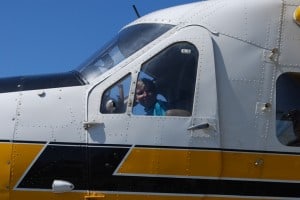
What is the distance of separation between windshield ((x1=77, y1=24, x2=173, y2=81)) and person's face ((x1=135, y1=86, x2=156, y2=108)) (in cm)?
45

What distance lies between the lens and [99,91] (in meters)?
6.20

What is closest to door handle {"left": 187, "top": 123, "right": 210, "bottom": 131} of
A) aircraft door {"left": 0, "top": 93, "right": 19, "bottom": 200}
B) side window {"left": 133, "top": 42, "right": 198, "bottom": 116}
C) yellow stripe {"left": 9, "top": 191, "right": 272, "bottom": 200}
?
side window {"left": 133, "top": 42, "right": 198, "bottom": 116}

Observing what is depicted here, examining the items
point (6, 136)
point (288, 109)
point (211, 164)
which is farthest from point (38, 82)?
point (288, 109)

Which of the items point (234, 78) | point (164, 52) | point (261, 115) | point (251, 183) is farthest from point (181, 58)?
point (251, 183)

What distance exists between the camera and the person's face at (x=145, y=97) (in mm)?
6211

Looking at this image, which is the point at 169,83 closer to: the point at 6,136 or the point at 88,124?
the point at 88,124

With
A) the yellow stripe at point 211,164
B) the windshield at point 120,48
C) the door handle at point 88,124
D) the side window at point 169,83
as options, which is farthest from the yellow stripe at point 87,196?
the windshield at point 120,48

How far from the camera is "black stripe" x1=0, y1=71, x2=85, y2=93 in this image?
6172 mm

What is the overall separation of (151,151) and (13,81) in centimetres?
172

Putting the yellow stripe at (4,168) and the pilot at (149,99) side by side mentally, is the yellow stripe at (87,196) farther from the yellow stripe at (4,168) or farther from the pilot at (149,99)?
the pilot at (149,99)

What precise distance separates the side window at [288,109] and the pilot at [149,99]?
133 cm

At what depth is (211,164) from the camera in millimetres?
6102

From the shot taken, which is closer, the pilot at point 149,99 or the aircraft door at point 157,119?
the aircraft door at point 157,119

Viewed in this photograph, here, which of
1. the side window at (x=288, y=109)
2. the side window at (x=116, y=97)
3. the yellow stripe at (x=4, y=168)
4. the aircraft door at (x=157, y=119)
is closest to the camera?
the yellow stripe at (x=4, y=168)
